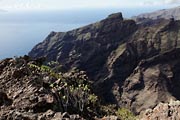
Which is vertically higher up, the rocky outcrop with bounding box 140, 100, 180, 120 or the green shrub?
the rocky outcrop with bounding box 140, 100, 180, 120

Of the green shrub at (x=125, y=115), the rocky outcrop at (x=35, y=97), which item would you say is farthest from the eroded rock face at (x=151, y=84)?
the rocky outcrop at (x=35, y=97)

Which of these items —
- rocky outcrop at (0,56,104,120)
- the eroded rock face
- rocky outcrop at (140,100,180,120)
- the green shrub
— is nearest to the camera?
rocky outcrop at (0,56,104,120)

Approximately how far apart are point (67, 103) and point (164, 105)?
1079cm

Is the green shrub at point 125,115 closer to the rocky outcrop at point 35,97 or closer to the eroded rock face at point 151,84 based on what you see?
the rocky outcrop at point 35,97

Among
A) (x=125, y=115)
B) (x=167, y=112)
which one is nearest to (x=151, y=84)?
(x=125, y=115)

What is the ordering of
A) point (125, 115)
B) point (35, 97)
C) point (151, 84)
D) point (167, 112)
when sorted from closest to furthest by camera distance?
point (167, 112) < point (35, 97) < point (125, 115) < point (151, 84)

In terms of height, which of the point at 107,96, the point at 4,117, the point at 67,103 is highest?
the point at 4,117

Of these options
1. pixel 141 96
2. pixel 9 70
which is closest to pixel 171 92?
pixel 141 96

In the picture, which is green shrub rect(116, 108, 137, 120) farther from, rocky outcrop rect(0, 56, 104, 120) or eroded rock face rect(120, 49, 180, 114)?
eroded rock face rect(120, 49, 180, 114)

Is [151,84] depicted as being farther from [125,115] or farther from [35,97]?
[35,97]

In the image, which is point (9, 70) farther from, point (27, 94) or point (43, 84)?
point (27, 94)

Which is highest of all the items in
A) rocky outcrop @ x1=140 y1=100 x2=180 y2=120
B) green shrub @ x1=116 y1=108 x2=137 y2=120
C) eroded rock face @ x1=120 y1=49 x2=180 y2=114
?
rocky outcrop @ x1=140 y1=100 x2=180 y2=120

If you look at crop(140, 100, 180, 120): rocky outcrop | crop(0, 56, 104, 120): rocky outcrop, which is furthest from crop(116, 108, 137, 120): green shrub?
crop(140, 100, 180, 120): rocky outcrop

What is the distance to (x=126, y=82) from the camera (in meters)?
197
